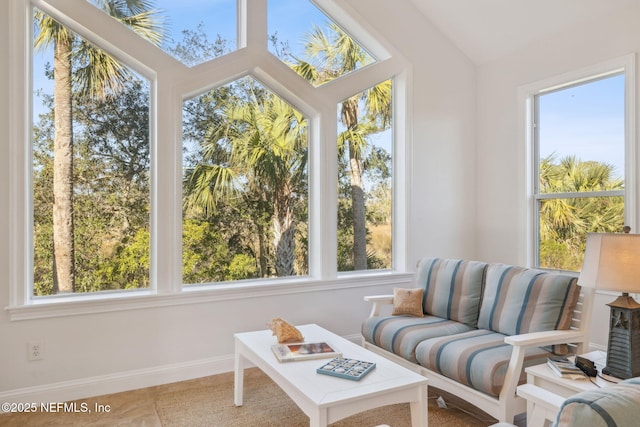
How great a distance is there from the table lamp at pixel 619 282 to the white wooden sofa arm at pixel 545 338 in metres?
0.35

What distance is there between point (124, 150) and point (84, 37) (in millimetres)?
814

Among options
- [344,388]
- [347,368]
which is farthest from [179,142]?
[344,388]

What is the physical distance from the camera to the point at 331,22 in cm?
399

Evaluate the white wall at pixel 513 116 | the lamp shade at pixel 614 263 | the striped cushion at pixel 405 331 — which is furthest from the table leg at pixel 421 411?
the white wall at pixel 513 116

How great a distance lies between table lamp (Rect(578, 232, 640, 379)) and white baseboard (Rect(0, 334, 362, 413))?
2529 mm

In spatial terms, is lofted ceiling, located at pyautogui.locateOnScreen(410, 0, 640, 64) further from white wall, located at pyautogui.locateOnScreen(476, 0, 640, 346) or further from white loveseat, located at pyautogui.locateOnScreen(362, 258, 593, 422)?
white loveseat, located at pyautogui.locateOnScreen(362, 258, 593, 422)

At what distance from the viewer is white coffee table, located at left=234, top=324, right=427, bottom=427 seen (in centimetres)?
178

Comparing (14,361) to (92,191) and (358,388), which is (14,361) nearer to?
(92,191)

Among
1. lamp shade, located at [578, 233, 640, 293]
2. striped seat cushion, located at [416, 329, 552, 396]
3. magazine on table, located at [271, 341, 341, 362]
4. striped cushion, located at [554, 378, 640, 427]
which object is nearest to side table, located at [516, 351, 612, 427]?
striped seat cushion, located at [416, 329, 552, 396]

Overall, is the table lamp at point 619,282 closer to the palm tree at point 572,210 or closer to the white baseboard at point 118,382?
the palm tree at point 572,210

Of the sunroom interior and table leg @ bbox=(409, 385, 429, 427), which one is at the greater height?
the sunroom interior

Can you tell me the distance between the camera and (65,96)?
3.01m

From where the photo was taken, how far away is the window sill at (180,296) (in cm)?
279

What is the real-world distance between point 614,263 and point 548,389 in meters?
0.65
